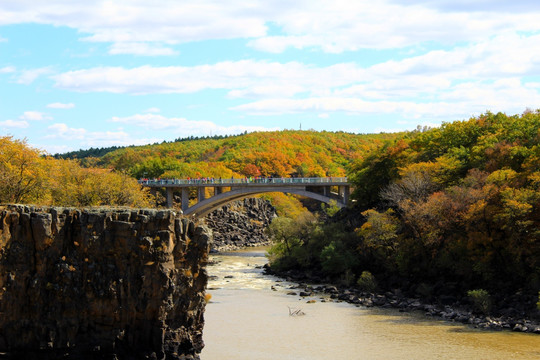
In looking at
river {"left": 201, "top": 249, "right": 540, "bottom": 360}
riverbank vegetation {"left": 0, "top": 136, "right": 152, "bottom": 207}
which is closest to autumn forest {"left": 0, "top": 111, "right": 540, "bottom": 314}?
riverbank vegetation {"left": 0, "top": 136, "right": 152, "bottom": 207}

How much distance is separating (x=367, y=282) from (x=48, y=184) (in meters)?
20.4

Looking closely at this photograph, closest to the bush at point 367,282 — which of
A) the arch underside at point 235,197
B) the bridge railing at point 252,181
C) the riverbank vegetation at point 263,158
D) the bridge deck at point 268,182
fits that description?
the bridge deck at point 268,182

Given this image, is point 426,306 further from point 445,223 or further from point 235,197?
point 235,197

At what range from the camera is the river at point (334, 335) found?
3055 centimetres

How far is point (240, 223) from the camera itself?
93.4m

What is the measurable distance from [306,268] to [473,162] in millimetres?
14760

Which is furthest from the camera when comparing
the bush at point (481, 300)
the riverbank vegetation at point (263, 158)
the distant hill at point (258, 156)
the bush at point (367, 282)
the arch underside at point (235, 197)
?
the distant hill at point (258, 156)

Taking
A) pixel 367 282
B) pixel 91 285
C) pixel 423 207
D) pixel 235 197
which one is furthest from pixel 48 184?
pixel 235 197

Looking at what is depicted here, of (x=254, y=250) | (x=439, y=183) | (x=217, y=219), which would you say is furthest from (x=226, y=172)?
(x=439, y=183)

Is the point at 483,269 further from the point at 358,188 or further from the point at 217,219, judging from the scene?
the point at 217,219

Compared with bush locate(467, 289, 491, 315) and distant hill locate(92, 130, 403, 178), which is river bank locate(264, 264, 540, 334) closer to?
bush locate(467, 289, 491, 315)

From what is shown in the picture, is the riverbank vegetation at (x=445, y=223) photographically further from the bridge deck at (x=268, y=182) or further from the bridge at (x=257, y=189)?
the bridge at (x=257, y=189)

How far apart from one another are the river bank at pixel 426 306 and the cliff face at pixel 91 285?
53.7 feet

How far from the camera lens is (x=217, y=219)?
3558 inches
